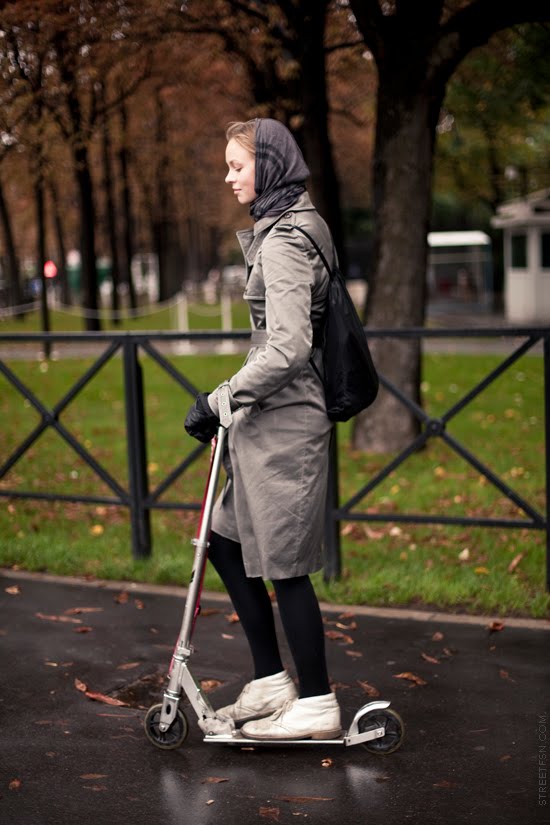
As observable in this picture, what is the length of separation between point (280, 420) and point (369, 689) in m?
1.39

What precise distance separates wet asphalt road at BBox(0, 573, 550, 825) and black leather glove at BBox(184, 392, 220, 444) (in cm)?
114

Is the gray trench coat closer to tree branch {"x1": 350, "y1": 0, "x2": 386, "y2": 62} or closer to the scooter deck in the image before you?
the scooter deck

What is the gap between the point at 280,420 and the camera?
371 cm

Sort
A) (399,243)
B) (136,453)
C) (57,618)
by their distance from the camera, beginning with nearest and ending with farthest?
(57,618) < (136,453) < (399,243)

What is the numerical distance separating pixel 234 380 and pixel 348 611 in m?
2.37

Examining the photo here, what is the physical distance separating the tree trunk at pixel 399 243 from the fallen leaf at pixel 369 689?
5.11 m

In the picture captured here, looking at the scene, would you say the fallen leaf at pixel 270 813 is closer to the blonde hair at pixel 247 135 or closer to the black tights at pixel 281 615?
the black tights at pixel 281 615

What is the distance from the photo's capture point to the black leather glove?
3674 mm

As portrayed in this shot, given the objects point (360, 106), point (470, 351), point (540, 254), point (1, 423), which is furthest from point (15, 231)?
point (1, 423)

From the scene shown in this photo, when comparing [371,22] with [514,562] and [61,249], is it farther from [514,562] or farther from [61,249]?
[61,249]

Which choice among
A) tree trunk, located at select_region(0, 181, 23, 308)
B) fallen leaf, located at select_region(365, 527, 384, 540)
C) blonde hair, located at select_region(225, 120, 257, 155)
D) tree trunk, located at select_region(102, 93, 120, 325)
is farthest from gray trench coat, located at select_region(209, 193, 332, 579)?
tree trunk, located at select_region(0, 181, 23, 308)

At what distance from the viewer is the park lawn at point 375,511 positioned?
19.5ft

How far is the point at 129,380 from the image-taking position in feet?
21.0

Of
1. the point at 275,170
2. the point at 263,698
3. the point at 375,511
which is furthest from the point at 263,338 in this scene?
the point at 375,511
